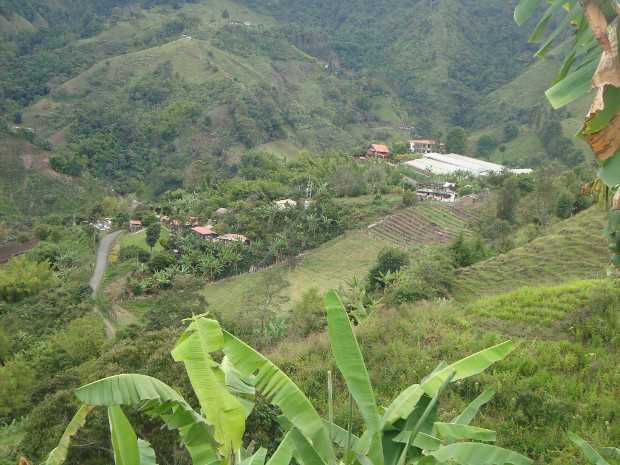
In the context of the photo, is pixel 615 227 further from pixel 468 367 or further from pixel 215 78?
pixel 215 78

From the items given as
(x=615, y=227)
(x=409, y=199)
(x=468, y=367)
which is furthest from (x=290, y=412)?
(x=409, y=199)

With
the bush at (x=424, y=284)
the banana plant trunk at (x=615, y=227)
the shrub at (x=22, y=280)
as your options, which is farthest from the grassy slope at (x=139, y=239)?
the banana plant trunk at (x=615, y=227)

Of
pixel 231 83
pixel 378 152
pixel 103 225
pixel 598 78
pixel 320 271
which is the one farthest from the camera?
pixel 231 83

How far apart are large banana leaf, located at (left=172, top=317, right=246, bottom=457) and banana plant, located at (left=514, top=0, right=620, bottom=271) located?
1.91m

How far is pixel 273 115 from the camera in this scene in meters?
57.4

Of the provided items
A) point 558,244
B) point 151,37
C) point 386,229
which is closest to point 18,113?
point 151,37

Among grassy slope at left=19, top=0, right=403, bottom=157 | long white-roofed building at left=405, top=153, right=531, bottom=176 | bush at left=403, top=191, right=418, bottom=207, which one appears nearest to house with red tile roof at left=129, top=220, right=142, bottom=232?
bush at left=403, top=191, right=418, bottom=207

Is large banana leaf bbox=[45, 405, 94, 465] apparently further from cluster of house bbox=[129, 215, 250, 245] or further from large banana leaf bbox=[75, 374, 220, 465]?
cluster of house bbox=[129, 215, 250, 245]

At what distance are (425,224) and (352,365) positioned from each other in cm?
2752

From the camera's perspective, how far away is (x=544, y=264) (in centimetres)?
1302

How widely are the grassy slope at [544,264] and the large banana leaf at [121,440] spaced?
1080cm

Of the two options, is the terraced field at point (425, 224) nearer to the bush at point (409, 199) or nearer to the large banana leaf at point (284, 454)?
the bush at point (409, 199)

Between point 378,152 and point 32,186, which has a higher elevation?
point 378,152

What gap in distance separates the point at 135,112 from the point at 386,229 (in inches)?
1582
